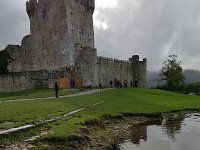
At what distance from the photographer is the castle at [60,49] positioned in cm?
6131

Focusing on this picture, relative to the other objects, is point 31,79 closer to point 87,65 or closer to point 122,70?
point 87,65

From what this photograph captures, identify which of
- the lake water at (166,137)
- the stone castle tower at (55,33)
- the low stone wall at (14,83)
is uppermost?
the stone castle tower at (55,33)

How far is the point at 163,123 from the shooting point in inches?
1120

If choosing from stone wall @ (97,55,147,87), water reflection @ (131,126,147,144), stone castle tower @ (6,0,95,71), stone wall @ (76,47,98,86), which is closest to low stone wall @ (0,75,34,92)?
stone wall @ (76,47,98,86)

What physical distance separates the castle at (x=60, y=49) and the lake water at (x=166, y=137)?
33.7 m

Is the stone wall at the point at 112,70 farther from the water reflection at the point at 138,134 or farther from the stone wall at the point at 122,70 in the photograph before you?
the water reflection at the point at 138,134

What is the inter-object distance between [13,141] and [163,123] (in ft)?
50.5

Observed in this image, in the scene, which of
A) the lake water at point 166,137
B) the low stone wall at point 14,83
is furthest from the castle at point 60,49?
the lake water at point 166,137

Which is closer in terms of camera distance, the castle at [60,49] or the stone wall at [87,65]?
the castle at [60,49]

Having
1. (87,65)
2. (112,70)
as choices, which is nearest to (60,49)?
(87,65)

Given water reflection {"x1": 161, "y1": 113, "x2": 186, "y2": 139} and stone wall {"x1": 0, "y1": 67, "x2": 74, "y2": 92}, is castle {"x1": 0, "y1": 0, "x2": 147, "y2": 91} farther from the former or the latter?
water reflection {"x1": 161, "y1": 113, "x2": 186, "y2": 139}

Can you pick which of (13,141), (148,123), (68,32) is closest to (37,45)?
(68,32)

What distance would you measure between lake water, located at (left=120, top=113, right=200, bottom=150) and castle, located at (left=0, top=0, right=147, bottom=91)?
33.7 m

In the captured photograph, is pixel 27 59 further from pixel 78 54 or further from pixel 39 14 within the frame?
pixel 78 54
